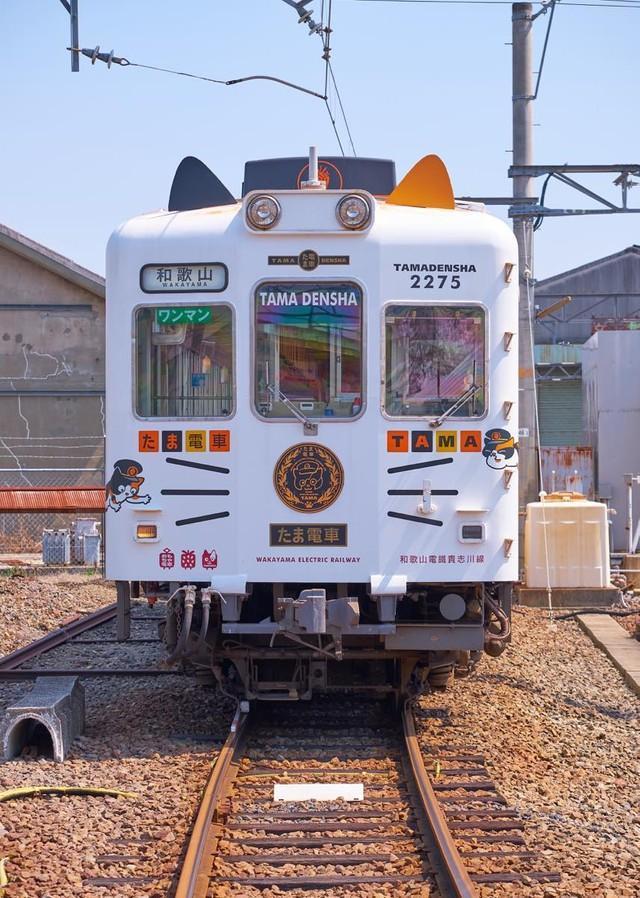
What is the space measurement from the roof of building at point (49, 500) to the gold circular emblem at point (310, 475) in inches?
393

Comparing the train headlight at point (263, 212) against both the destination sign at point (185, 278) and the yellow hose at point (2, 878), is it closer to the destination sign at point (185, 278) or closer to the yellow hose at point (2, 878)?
the destination sign at point (185, 278)

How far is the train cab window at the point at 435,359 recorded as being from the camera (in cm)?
763

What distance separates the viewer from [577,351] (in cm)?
4069

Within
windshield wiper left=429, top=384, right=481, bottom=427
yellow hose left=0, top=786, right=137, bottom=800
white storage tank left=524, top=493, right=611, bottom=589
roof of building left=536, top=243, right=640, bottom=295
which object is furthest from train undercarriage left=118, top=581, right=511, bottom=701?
roof of building left=536, top=243, right=640, bottom=295

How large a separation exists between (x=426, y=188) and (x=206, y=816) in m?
4.35

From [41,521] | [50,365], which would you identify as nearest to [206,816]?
[41,521]

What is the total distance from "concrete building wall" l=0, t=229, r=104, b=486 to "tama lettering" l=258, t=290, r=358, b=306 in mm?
18005

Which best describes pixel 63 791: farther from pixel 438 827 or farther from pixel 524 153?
pixel 524 153

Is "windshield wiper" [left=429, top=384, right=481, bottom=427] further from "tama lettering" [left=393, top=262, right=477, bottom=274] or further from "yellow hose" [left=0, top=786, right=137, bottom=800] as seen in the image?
"yellow hose" [left=0, top=786, right=137, bottom=800]

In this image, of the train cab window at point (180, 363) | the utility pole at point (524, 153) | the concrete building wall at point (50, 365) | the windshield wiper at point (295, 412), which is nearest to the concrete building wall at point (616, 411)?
the utility pole at point (524, 153)

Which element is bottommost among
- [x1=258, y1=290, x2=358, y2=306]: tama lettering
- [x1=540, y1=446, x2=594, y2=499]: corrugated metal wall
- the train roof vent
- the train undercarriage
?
the train undercarriage

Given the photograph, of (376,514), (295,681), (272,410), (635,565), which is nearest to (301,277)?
(272,410)

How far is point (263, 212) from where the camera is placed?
24.9 feet

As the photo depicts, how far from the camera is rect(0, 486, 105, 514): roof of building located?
17.3 metres
